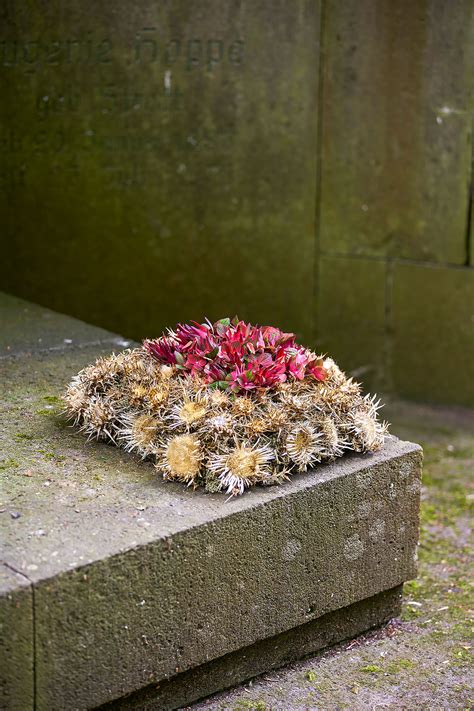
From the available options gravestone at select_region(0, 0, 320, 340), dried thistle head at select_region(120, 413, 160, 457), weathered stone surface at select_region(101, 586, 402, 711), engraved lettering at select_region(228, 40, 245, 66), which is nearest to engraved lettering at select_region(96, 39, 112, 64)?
gravestone at select_region(0, 0, 320, 340)

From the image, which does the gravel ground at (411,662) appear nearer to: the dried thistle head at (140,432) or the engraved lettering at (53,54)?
the dried thistle head at (140,432)

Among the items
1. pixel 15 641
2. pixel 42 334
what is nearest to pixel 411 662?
pixel 15 641

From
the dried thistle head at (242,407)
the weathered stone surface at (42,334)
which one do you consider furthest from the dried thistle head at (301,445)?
the weathered stone surface at (42,334)

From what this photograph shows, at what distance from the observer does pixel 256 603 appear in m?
2.66

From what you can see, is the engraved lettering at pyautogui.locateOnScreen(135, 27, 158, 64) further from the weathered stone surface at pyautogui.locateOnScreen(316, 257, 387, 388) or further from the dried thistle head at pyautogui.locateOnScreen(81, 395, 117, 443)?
the dried thistle head at pyautogui.locateOnScreen(81, 395, 117, 443)

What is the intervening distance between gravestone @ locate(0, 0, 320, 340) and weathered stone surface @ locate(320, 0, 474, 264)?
0.14 meters

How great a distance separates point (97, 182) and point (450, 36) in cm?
198

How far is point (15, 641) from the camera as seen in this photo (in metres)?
2.18

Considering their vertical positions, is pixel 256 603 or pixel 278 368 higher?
pixel 278 368

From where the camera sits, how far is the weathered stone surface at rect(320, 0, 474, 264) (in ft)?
16.3

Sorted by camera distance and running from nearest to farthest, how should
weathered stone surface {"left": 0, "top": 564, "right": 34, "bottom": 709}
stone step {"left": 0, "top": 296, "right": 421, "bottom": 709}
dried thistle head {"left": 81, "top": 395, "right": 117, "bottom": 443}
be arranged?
weathered stone surface {"left": 0, "top": 564, "right": 34, "bottom": 709}, stone step {"left": 0, "top": 296, "right": 421, "bottom": 709}, dried thistle head {"left": 81, "top": 395, "right": 117, "bottom": 443}

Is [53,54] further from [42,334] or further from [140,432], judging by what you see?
[140,432]

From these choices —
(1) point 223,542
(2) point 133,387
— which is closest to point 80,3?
(2) point 133,387

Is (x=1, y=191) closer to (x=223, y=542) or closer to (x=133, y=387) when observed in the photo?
(x=133, y=387)
